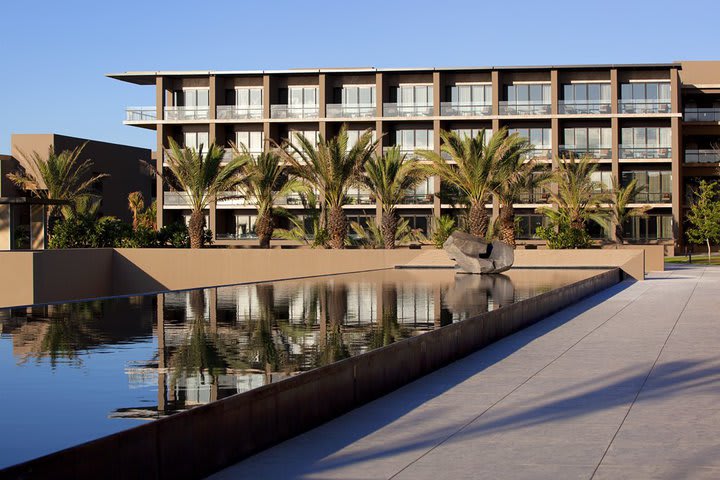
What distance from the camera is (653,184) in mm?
61156

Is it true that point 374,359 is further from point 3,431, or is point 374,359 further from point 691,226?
point 691,226

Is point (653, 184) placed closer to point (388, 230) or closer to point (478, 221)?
point (478, 221)

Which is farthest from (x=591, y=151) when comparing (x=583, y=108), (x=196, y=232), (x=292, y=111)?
(x=196, y=232)

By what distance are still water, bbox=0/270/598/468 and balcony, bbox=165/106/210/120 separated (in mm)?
44223

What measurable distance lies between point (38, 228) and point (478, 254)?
52.9 feet

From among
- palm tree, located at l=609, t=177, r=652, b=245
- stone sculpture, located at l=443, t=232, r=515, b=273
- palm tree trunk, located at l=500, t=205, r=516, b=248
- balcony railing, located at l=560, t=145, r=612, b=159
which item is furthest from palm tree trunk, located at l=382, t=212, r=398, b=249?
balcony railing, located at l=560, t=145, r=612, b=159

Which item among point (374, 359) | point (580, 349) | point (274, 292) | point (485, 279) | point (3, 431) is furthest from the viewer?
point (485, 279)

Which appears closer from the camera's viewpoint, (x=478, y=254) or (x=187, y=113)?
(x=478, y=254)

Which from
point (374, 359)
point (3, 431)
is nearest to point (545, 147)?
point (374, 359)

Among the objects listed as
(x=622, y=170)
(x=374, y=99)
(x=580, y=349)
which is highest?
(x=374, y=99)

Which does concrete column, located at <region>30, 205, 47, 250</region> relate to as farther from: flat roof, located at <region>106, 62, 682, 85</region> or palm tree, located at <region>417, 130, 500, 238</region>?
flat roof, located at <region>106, 62, 682, 85</region>

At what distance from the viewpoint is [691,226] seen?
2498 inches

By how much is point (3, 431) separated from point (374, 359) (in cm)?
407

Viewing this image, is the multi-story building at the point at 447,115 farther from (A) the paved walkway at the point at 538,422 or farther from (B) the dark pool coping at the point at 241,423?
(B) the dark pool coping at the point at 241,423
